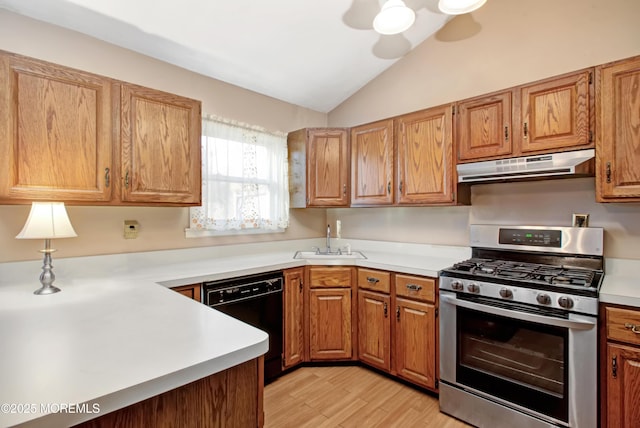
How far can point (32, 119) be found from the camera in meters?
1.63

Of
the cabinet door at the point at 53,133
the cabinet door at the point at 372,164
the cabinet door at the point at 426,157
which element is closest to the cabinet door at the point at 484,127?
the cabinet door at the point at 426,157

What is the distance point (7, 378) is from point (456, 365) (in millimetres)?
2151

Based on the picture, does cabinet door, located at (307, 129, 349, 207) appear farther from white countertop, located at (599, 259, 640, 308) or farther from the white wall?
white countertop, located at (599, 259, 640, 308)

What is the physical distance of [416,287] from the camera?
2.23 m

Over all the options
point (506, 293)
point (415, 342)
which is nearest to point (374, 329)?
point (415, 342)

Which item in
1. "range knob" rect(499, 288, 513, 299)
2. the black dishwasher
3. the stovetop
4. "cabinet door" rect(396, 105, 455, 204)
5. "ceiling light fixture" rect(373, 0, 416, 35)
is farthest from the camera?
"cabinet door" rect(396, 105, 455, 204)

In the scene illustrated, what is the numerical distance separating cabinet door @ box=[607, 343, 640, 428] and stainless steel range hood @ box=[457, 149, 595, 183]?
98cm

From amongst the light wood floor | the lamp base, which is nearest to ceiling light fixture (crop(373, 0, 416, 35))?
the lamp base

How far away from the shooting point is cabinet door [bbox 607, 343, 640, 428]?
1.48 m

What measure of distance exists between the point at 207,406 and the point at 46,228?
140 cm

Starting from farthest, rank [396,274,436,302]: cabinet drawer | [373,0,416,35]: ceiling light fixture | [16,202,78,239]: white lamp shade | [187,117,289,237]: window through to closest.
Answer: [187,117,289,237]: window, [396,274,436,302]: cabinet drawer, [373,0,416,35]: ceiling light fixture, [16,202,78,239]: white lamp shade

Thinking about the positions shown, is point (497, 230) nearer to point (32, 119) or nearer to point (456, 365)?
point (456, 365)

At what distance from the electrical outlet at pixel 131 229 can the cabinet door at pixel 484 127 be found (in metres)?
2.43

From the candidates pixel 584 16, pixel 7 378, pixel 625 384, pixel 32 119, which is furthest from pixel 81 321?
pixel 584 16
